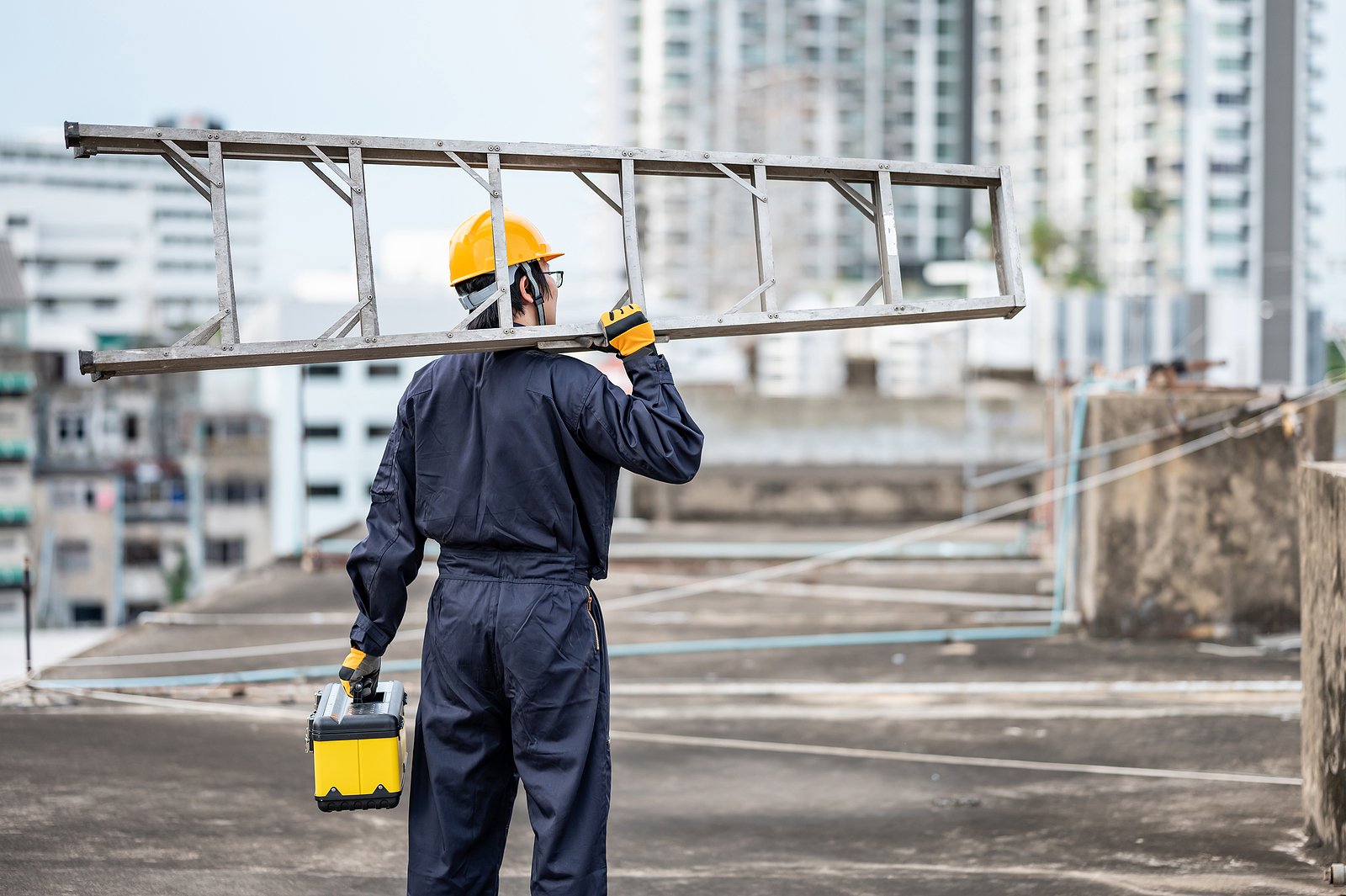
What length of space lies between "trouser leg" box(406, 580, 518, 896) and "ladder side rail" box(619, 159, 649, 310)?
0.89 meters

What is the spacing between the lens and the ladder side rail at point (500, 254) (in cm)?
337

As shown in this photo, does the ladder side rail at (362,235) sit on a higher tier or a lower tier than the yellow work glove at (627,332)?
higher

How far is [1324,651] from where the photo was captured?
4.25 m

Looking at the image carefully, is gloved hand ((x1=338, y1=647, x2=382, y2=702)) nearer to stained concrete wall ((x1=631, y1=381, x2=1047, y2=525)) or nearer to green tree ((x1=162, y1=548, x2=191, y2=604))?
stained concrete wall ((x1=631, y1=381, x2=1047, y2=525))

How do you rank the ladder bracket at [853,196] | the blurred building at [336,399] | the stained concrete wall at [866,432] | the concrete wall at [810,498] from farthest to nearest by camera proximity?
1. the stained concrete wall at [866,432]
2. the concrete wall at [810,498]
3. the blurred building at [336,399]
4. the ladder bracket at [853,196]

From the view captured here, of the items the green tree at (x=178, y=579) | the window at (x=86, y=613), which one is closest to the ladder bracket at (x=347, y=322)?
the window at (x=86, y=613)

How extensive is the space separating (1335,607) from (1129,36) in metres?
120

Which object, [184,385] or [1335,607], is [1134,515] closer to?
[1335,607]

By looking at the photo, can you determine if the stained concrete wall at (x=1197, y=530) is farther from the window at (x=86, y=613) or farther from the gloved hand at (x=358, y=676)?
the window at (x=86, y=613)

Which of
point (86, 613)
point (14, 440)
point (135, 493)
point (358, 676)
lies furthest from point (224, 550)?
point (358, 676)

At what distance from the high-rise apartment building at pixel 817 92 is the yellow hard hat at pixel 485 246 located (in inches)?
4258

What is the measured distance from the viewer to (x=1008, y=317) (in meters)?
4.03

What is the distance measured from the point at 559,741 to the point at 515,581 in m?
0.39

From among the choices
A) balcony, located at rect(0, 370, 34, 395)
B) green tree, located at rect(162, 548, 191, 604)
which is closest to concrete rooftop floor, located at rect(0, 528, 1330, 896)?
balcony, located at rect(0, 370, 34, 395)
